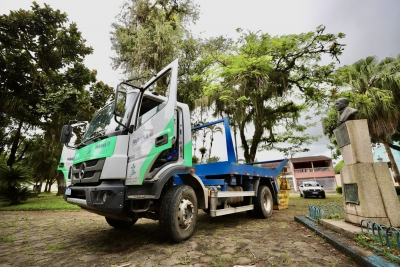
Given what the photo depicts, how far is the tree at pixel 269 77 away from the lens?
918cm

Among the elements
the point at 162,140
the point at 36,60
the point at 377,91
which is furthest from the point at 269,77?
the point at 36,60

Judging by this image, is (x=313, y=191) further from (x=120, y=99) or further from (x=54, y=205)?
(x=54, y=205)

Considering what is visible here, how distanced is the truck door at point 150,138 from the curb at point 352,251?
9.31 feet

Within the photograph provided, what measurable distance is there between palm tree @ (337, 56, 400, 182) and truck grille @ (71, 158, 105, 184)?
1132 centimetres

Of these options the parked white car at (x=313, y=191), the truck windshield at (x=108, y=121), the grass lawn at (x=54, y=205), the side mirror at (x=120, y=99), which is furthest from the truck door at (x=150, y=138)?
the parked white car at (x=313, y=191)

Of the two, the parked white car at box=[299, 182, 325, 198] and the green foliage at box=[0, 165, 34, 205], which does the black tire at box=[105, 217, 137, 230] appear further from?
the parked white car at box=[299, 182, 325, 198]

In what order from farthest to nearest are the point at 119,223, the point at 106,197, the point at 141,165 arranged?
1. the point at 119,223
2. the point at 141,165
3. the point at 106,197

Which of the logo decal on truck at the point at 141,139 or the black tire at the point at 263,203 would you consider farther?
the black tire at the point at 263,203

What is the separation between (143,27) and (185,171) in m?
13.1

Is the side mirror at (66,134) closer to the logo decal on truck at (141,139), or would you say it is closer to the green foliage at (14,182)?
the logo decal on truck at (141,139)

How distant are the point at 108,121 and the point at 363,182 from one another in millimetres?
4743

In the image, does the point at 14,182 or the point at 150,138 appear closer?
the point at 150,138

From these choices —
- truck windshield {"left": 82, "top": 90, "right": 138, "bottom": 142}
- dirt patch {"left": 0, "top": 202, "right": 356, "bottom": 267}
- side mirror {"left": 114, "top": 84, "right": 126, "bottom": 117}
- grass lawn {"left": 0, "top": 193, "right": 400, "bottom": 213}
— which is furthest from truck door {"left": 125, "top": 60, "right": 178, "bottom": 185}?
grass lawn {"left": 0, "top": 193, "right": 400, "bottom": 213}

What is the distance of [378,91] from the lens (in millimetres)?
10336
